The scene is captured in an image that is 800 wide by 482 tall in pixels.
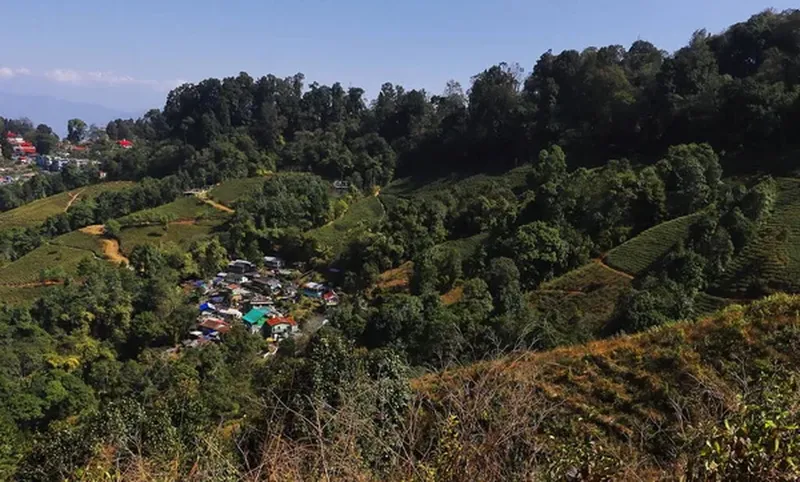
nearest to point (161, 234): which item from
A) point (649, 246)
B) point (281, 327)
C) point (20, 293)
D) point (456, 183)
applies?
point (20, 293)

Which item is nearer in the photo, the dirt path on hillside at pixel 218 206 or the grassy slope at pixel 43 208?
the dirt path on hillside at pixel 218 206

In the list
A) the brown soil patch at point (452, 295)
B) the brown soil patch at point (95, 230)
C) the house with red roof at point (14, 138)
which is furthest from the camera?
the house with red roof at point (14, 138)

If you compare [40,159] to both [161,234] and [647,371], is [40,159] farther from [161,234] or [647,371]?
[647,371]

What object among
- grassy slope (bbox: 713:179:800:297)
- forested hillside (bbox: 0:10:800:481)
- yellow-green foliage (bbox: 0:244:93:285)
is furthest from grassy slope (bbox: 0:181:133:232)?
grassy slope (bbox: 713:179:800:297)

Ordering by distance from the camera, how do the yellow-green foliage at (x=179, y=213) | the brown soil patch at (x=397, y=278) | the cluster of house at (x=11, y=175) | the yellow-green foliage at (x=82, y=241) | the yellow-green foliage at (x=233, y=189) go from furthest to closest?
the cluster of house at (x=11, y=175), the yellow-green foliage at (x=233, y=189), the yellow-green foliage at (x=179, y=213), the yellow-green foliage at (x=82, y=241), the brown soil patch at (x=397, y=278)

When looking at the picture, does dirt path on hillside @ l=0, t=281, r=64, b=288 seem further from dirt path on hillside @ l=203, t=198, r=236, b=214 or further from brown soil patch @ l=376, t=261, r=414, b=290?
brown soil patch @ l=376, t=261, r=414, b=290

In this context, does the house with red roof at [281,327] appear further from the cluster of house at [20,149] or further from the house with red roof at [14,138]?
the house with red roof at [14,138]

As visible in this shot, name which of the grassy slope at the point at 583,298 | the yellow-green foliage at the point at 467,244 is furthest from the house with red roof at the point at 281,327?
the grassy slope at the point at 583,298
